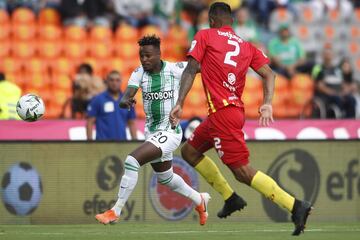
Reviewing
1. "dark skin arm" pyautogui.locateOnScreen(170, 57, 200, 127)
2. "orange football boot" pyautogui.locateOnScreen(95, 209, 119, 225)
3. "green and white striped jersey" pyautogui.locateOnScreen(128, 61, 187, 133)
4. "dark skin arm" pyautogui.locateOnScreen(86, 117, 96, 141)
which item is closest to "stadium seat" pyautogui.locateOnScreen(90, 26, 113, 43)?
"dark skin arm" pyautogui.locateOnScreen(86, 117, 96, 141)

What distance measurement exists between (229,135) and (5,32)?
10.8 m

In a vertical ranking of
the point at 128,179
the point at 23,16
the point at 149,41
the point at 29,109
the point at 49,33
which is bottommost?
the point at 128,179

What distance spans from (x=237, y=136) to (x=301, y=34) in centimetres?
1254

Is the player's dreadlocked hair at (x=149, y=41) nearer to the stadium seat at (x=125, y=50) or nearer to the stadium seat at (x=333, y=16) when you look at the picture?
the stadium seat at (x=125, y=50)

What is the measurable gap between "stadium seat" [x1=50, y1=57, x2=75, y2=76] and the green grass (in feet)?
25.1

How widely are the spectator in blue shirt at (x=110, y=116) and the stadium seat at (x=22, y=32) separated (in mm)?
5149

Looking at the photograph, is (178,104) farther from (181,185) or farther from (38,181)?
(38,181)

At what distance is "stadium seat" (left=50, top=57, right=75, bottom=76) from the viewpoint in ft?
65.2

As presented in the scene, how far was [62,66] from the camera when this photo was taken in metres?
20.0

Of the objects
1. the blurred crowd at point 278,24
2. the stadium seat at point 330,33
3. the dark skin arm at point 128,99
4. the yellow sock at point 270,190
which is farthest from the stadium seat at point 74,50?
the yellow sock at point 270,190

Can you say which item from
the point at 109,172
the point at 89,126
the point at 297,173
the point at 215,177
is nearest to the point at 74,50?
the point at 89,126

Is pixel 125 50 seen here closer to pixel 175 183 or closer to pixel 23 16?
pixel 23 16

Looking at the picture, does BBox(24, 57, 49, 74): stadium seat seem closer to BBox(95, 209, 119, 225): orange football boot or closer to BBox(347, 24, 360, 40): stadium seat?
BBox(347, 24, 360, 40): stadium seat

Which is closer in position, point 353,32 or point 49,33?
point 49,33
